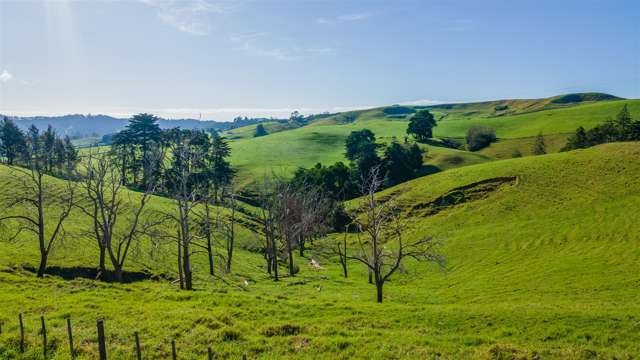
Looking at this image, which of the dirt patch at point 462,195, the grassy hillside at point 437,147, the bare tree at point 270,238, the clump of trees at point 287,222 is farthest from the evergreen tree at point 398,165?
the bare tree at point 270,238

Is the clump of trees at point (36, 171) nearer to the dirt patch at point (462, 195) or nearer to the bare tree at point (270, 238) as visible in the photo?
the bare tree at point (270, 238)

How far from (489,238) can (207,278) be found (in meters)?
39.6

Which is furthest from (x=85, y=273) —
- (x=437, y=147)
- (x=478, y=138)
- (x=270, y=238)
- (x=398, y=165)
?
(x=478, y=138)

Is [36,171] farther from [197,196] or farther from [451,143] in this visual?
[451,143]

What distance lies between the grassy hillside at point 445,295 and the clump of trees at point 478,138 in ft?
234

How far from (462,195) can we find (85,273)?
210ft

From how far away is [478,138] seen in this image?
15438cm

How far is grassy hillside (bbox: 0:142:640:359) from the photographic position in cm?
1925

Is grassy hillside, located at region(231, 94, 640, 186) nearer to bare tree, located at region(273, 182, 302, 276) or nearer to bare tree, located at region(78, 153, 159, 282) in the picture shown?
bare tree, located at region(273, 182, 302, 276)

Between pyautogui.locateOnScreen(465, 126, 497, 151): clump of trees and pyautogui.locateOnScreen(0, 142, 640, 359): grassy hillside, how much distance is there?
71436mm

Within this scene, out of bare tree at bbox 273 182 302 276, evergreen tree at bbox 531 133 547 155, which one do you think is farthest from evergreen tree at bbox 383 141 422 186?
evergreen tree at bbox 531 133 547 155

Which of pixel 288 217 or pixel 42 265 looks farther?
pixel 288 217

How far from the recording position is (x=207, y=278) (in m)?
44.3

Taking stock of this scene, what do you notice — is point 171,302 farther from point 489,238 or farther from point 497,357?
point 489,238
